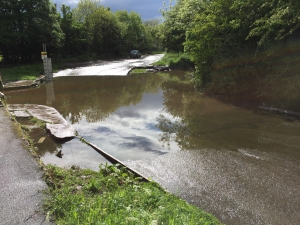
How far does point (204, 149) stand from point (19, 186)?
458 centimetres

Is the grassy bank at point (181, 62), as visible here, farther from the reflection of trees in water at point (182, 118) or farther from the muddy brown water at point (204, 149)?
the muddy brown water at point (204, 149)

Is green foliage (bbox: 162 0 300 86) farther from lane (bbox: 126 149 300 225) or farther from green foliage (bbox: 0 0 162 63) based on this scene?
green foliage (bbox: 0 0 162 63)

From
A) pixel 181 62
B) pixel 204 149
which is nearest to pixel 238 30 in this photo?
pixel 204 149

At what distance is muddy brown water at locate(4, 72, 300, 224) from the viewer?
4.76 metres

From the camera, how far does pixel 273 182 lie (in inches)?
211

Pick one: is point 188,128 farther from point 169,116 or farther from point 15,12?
point 15,12

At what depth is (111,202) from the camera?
12.3 feet

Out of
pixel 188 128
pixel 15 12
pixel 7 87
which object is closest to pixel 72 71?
pixel 15 12

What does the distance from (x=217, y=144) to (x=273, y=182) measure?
6.99 feet

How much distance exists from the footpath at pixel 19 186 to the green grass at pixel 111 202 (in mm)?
165

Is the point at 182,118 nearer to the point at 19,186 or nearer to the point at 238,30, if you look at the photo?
the point at 238,30

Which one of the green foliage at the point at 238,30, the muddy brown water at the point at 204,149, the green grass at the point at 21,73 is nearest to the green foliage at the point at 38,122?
the muddy brown water at the point at 204,149

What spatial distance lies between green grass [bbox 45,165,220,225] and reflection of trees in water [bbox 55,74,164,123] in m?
5.51

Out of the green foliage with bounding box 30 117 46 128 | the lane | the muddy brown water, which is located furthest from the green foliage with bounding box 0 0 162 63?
the lane
